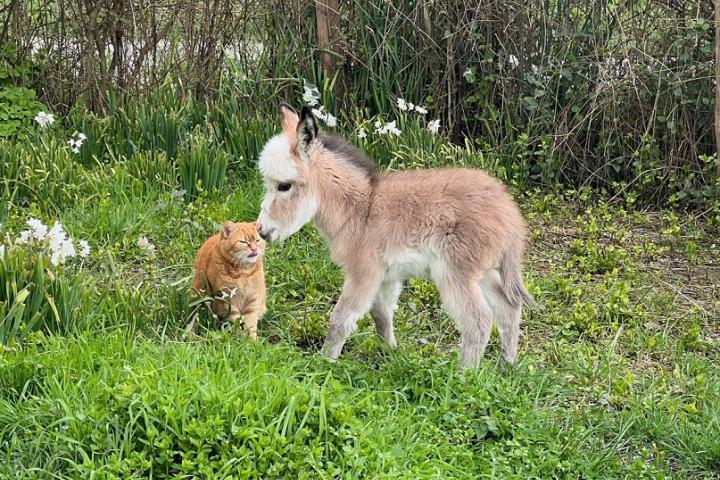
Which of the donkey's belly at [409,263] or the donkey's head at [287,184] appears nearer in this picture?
the donkey's belly at [409,263]

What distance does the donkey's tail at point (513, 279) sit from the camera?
5750 mm

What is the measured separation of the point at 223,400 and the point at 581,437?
1915mm

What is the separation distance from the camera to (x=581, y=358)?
19.5 ft

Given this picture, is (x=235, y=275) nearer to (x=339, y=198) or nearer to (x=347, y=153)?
(x=339, y=198)

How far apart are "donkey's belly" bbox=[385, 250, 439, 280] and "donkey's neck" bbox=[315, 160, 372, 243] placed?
12.9 inches

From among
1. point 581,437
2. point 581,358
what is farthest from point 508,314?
point 581,437

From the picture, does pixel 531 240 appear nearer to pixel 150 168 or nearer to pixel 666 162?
pixel 666 162

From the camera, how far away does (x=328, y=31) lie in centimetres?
936

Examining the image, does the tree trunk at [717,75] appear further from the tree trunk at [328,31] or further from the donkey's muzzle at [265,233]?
the donkey's muzzle at [265,233]

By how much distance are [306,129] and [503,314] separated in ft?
5.32

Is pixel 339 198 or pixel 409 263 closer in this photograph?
pixel 409 263

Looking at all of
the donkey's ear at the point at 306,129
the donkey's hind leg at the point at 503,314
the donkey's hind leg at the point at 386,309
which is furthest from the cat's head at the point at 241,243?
the donkey's hind leg at the point at 503,314

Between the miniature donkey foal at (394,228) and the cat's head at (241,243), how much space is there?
0.09m

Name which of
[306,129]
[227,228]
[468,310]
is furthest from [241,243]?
[468,310]
